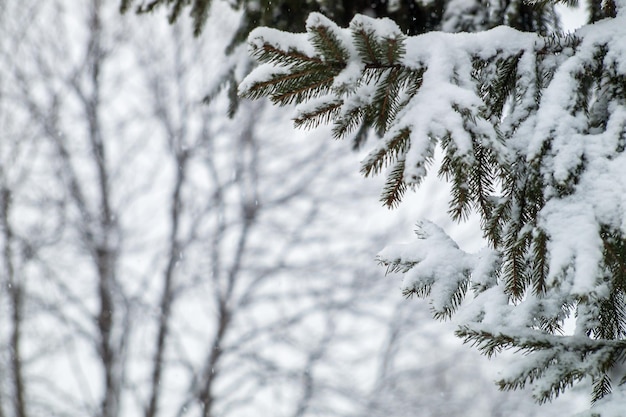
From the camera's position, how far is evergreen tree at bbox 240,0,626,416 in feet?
3.60

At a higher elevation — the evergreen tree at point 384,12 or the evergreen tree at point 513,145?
the evergreen tree at point 384,12

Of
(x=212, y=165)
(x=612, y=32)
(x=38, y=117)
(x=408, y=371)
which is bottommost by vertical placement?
(x=408, y=371)

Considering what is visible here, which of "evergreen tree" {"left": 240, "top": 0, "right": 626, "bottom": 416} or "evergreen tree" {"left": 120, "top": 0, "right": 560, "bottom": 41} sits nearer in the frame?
"evergreen tree" {"left": 240, "top": 0, "right": 626, "bottom": 416}

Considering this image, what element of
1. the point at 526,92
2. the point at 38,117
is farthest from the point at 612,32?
the point at 38,117

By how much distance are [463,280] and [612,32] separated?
76cm

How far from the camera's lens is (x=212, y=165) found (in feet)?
25.4

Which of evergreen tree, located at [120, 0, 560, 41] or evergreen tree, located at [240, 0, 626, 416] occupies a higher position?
evergreen tree, located at [120, 0, 560, 41]

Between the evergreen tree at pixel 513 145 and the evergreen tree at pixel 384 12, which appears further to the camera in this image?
the evergreen tree at pixel 384 12

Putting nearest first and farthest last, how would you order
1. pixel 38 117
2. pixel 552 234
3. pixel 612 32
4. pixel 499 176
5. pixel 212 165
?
pixel 552 234
pixel 499 176
pixel 612 32
pixel 38 117
pixel 212 165

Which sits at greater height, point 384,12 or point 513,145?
point 384,12

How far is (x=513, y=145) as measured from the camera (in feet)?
4.16

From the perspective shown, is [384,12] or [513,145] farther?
[384,12]

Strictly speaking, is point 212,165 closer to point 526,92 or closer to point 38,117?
point 38,117

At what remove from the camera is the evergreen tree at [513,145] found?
1098mm
